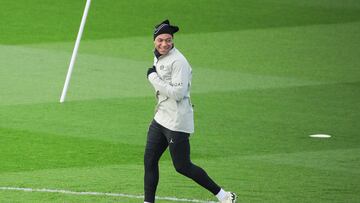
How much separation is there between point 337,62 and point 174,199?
1415 centimetres

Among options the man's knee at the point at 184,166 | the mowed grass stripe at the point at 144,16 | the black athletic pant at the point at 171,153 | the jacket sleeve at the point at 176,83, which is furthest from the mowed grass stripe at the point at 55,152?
the mowed grass stripe at the point at 144,16

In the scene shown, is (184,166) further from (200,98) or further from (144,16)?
(144,16)

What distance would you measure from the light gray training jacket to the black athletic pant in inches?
3.6

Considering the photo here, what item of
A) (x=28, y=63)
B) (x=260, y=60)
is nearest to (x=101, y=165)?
(x=28, y=63)

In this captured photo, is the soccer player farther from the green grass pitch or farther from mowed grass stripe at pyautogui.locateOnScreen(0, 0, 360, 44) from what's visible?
mowed grass stripe at pyautogui.locateOnScreen(0, 0, 360, 44)

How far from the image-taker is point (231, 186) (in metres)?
16.0

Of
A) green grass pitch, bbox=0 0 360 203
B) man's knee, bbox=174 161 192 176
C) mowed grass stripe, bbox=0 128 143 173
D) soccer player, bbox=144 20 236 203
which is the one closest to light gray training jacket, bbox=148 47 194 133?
soccer player, bbox=144 20 236 203

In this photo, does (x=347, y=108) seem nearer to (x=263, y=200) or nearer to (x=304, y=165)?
(x=304, y=165)

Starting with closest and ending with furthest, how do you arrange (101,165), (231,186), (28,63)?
(231,186)
(101,165)
(28,63)

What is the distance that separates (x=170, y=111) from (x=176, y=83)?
0.36 metres

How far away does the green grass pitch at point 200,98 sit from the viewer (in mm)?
16453

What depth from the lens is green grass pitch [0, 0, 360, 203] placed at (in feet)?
54.0

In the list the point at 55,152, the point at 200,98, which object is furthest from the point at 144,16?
the point at 55,152

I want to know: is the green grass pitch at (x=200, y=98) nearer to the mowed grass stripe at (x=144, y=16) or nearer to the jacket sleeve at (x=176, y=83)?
the mowed grass stripe at (x=144, y=16)
